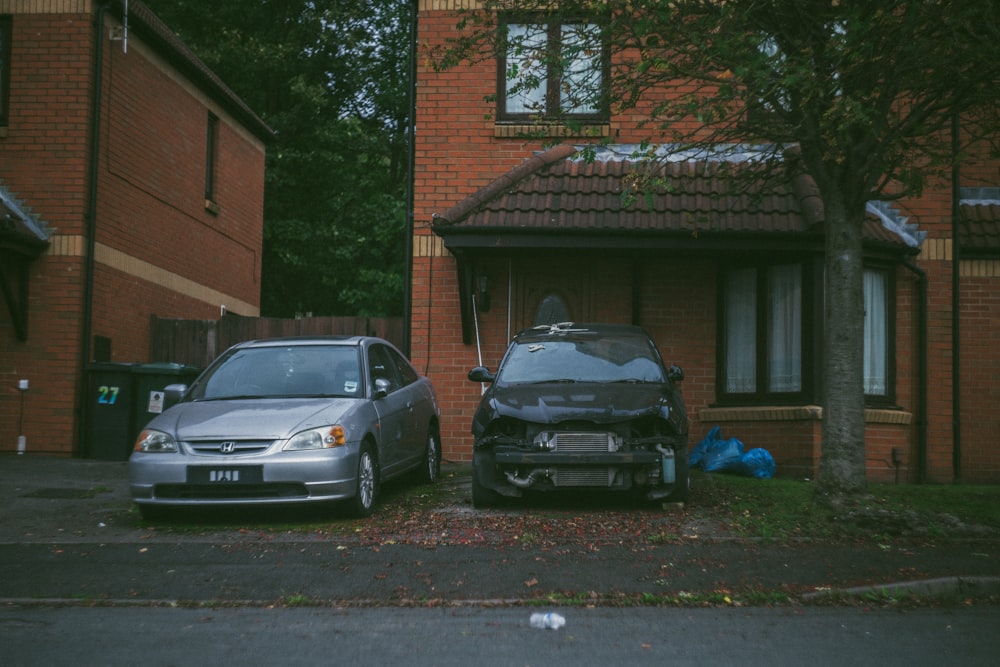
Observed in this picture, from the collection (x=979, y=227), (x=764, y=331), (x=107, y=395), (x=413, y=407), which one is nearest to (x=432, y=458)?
(x=413, y=407)

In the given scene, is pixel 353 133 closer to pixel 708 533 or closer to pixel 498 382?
pixel 498 382

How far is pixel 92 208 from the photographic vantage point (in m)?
14.7

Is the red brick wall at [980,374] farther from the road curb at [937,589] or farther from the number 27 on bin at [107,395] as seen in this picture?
the number 27 on bin at [107,395]

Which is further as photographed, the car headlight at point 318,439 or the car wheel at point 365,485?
the car wheel at point 365,485

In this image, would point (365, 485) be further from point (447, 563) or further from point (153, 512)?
point (447, 563)

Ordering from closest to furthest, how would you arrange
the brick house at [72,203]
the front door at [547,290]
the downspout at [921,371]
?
the downspout at [921,371]
the front door at [547,290]
the brick house at [72,203]

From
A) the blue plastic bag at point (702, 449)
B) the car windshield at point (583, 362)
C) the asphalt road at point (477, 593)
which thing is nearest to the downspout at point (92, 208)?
the asphalt road at point (477, 593)

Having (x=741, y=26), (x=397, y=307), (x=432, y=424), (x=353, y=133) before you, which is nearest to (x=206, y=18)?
(x=353, y=133)

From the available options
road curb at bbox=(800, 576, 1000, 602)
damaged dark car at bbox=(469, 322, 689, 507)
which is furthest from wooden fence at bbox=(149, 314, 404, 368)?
road curb at bbox=(800, 576, 1000, 602)

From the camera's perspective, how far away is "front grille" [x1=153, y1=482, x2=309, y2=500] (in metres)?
8.52

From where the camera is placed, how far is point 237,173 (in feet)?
69.9

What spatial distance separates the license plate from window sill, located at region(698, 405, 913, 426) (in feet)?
21.3

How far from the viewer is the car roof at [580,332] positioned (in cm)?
1062

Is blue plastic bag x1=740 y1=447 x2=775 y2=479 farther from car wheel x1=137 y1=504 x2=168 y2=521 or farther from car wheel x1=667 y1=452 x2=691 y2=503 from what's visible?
car wheel x1=137 y1=504 x2=168 y2=521
